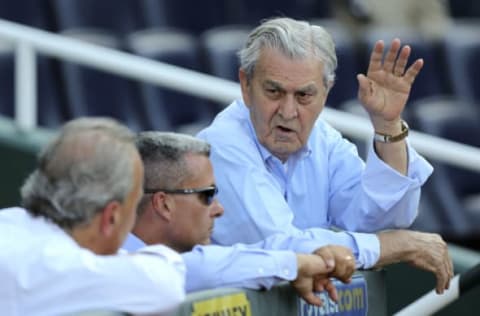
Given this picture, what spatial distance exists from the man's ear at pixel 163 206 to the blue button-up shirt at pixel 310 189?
1.17ft

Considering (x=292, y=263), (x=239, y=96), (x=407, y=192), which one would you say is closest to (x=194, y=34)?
(x=239, y=96)

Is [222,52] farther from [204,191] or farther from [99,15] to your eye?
[204,191]

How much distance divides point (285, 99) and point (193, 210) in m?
0.51

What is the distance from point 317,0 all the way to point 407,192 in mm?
3979

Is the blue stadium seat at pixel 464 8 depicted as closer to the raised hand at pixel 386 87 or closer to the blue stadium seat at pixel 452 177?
the blue stadium seat at pixel 452 177

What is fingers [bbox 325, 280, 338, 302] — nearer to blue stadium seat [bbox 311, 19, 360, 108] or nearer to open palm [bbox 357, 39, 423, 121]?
open palm [bbox 357, 39, 423, 121]

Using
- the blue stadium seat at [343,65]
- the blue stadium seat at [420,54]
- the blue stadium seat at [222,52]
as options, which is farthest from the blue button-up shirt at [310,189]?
the blue stadium seat at [420,54]

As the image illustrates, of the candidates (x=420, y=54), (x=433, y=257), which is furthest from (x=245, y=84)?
(x=420, y=54)

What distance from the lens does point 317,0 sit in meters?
7.73

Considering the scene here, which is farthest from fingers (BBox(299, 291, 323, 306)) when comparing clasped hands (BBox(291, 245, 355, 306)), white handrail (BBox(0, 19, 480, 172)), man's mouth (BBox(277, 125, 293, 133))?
white handrail (BBox(0, 19, 480, 172))

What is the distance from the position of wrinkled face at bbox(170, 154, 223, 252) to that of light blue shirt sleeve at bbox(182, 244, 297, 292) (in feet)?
0.51

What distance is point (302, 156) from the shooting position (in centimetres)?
395

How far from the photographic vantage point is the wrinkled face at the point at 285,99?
12.4 ft

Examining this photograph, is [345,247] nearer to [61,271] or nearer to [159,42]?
[61,271]
